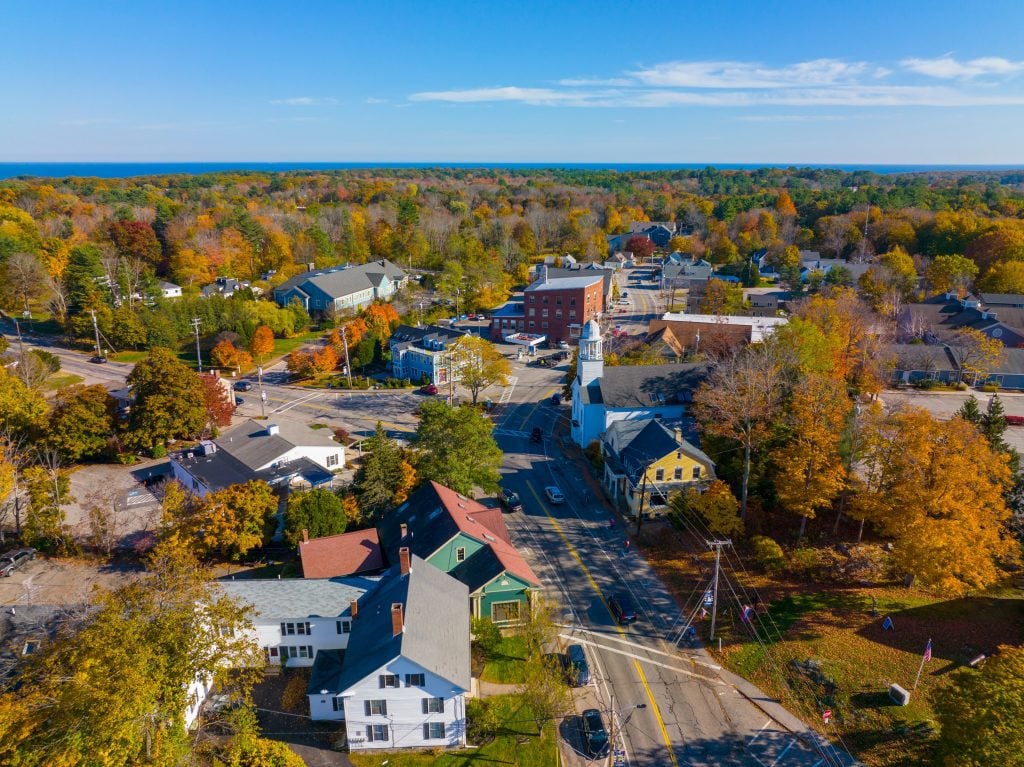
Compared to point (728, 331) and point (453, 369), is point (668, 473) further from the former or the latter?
point (728, 331)

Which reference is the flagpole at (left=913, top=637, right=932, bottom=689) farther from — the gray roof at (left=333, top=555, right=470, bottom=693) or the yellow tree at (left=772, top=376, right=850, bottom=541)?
the gray roof at (left=333, top=555, right=470, bottom=693)

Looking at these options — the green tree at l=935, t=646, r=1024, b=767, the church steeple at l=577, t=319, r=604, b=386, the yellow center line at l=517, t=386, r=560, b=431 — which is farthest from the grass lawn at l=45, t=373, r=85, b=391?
the green tree at l=935, t=646, r=1024, b=767

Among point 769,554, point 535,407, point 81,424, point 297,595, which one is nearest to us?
point 297,595

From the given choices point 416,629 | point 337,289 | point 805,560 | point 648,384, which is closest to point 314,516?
point 416,629

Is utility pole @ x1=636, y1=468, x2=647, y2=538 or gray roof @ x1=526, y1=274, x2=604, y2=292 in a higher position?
gray roof @ x1=526, y1=274, x2=604, y2=292

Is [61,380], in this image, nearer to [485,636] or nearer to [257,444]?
[257,444]

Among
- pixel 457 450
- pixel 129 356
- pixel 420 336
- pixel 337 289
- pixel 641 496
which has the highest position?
pixel 337 289
